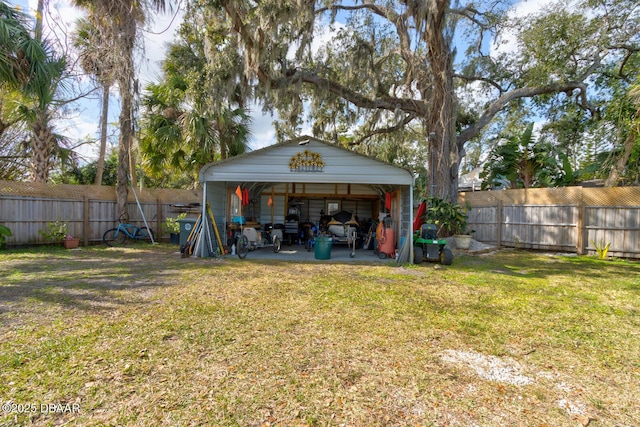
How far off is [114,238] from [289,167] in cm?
719

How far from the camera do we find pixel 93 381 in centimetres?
246

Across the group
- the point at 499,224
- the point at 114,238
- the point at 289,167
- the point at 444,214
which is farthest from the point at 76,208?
the point at 499,224

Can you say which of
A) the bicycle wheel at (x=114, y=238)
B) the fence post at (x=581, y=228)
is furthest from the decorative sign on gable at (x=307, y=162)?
the fence post at (x=581, y=228)

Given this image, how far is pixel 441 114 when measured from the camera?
32.3 feet

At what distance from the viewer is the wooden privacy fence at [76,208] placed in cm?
924

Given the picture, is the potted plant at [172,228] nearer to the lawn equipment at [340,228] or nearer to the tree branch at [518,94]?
the lawn equipment at [340,228]

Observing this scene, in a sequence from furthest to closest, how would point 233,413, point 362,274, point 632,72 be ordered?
point 632,72
point 362,274
point 233,413

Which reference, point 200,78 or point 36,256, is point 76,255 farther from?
point 200,78

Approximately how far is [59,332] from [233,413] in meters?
2.51

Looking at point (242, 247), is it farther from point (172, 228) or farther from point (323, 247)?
point (172, 228)

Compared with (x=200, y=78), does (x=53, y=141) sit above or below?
below

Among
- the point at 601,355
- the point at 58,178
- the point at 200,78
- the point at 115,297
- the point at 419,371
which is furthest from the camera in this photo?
the point at 58,178

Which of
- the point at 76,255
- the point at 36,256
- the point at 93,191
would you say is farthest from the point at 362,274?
the point at 93,191

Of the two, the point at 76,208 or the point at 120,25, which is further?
the point at 76,208
